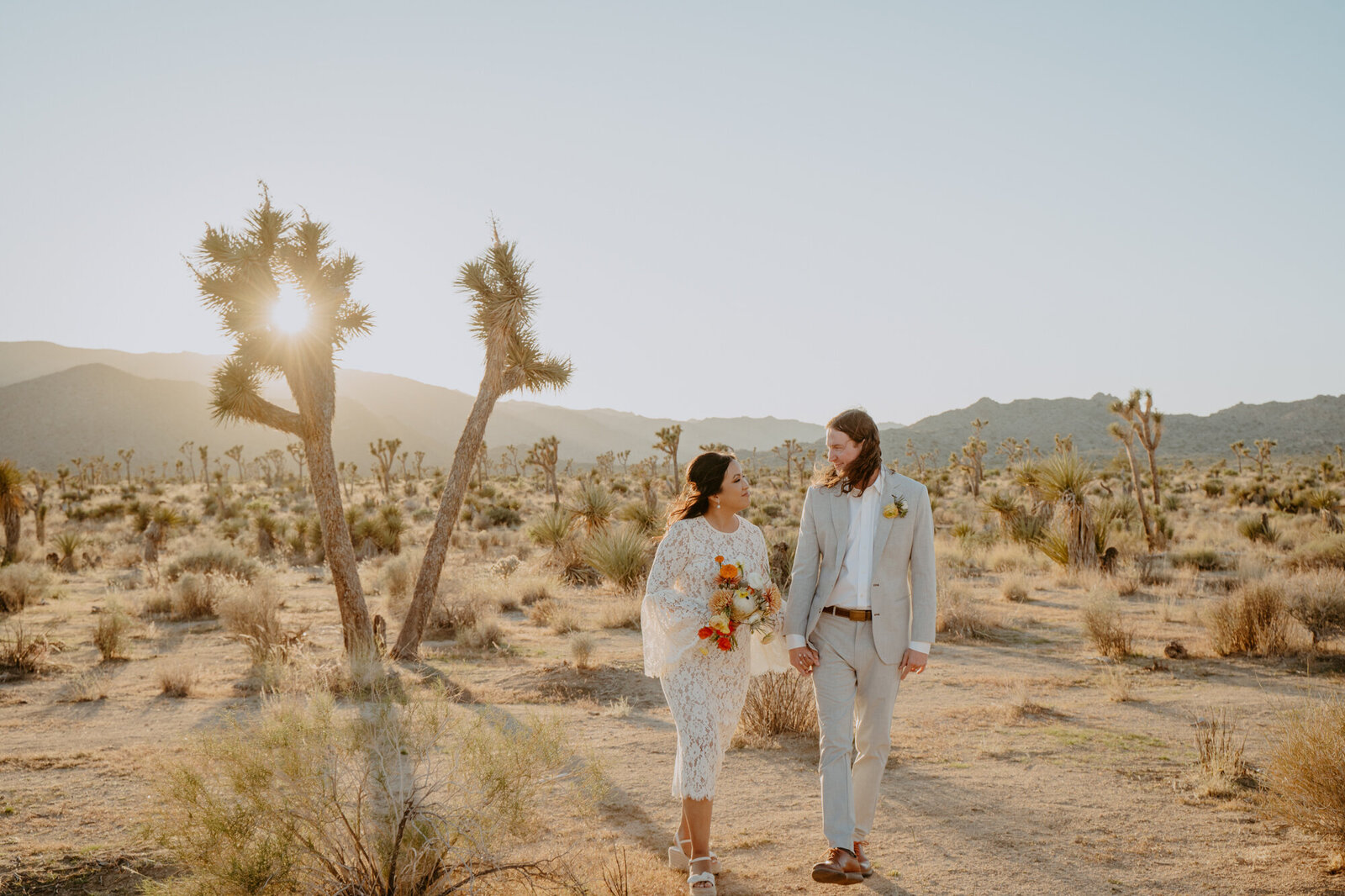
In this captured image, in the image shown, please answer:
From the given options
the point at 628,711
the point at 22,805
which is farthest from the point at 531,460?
the point at 22,805

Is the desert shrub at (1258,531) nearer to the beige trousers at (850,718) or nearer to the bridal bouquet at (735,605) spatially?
the beige trousers at (850,718)

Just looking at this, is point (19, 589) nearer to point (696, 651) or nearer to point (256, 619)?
point (256, 619)

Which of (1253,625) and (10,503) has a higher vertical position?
(10,503)

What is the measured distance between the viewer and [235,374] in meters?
10.0

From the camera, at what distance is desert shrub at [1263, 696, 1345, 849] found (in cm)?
404

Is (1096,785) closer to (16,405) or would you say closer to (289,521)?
(289,521)

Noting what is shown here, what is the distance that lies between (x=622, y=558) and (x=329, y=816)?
1178 centimetres

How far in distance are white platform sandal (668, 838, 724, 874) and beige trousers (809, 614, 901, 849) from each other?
609 millimetres

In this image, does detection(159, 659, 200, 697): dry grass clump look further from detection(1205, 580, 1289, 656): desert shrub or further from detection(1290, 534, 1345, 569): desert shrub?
detection(1290, 534, 1345, 569): desert shrub

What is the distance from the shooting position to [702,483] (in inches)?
162

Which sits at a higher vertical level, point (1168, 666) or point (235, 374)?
point (235, 374)

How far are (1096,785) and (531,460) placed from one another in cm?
2906

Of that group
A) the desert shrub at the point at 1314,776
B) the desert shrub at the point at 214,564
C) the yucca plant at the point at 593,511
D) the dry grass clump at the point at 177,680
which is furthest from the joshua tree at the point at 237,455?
the desert shrub at the point at 1314,776

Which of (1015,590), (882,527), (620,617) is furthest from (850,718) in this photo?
(1015,590)
